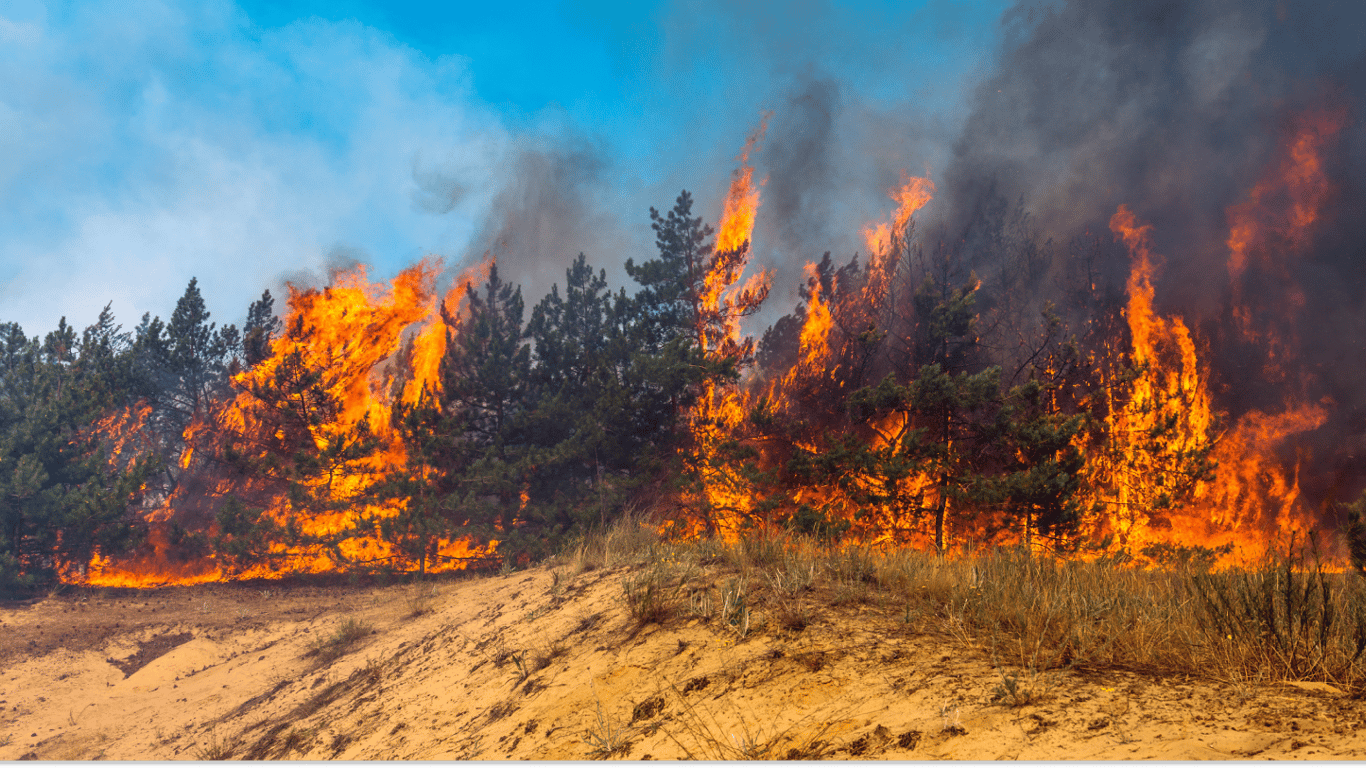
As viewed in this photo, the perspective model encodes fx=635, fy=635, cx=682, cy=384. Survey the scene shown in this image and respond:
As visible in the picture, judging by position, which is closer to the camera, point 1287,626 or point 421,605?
point 1287,626

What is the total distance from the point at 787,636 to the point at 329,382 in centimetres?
2347

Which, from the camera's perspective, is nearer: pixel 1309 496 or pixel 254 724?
pixel 254 724

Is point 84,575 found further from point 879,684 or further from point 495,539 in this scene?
point 879,684

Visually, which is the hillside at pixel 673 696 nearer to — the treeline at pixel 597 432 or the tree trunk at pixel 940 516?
the treeline at pixel 597 432

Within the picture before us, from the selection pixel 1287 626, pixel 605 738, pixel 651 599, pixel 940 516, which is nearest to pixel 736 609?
pixel 651 599

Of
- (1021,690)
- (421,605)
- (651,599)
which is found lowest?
(421,605)

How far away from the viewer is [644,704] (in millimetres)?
3832

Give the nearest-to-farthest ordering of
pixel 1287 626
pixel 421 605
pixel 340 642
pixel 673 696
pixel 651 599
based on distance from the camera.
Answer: pixel 1287 626 → pixel 673 696 → pixel 651 599 → pixel 340 642 → pixel 421 605

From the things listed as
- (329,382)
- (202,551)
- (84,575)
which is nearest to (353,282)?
(329,382)

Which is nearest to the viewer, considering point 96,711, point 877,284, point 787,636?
point 787,636

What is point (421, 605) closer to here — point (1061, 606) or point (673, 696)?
point (673, 696)

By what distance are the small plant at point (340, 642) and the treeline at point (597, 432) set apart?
9057 millimetres

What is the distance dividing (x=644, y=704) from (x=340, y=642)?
8543 millimetres

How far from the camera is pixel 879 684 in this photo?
340cm
